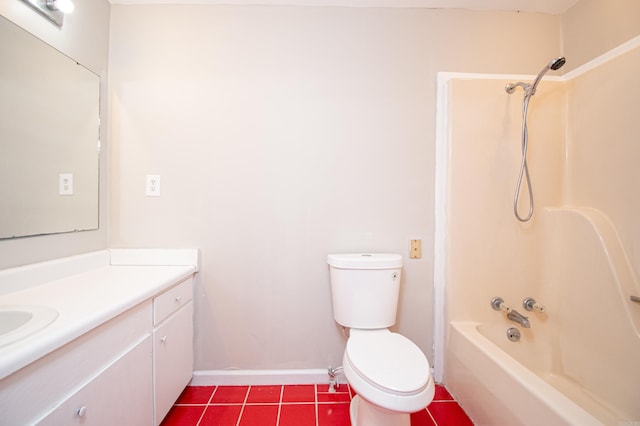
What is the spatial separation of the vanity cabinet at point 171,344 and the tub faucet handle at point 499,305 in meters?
1.68

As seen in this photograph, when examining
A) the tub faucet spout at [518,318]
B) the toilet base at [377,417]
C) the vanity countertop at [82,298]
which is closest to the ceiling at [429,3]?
the vanity countertop at [82,298]

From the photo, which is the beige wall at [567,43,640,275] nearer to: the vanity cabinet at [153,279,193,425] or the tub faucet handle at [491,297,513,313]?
the tub faucet handle at [491,297,513,313]

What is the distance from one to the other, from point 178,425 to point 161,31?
2.06 meters

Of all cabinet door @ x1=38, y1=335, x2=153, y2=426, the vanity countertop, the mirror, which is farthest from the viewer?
the mirror

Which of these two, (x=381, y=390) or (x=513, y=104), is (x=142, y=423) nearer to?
(x=381, y=390)

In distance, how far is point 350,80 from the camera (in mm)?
1501

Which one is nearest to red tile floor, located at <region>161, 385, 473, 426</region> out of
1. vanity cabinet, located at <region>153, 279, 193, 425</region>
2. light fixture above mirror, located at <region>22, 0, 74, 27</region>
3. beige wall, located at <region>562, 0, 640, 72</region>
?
vanity cabinet, located at <region>153, 279, 193, 425</region>

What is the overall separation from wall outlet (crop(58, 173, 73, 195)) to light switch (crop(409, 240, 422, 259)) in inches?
70.5

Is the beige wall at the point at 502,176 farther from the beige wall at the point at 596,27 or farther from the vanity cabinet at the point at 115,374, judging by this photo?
the vanity cabinet at the point at 115,374

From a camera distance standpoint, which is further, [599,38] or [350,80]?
[350,80]

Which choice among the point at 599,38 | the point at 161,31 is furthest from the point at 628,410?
the point at 161,31

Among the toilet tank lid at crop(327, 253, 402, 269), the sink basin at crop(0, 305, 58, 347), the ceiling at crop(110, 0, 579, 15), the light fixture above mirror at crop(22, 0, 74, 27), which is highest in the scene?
the ceiling at crop(110, 0, 579, 15)

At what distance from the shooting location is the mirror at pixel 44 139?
100 cm

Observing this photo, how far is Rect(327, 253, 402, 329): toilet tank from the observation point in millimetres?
1344
